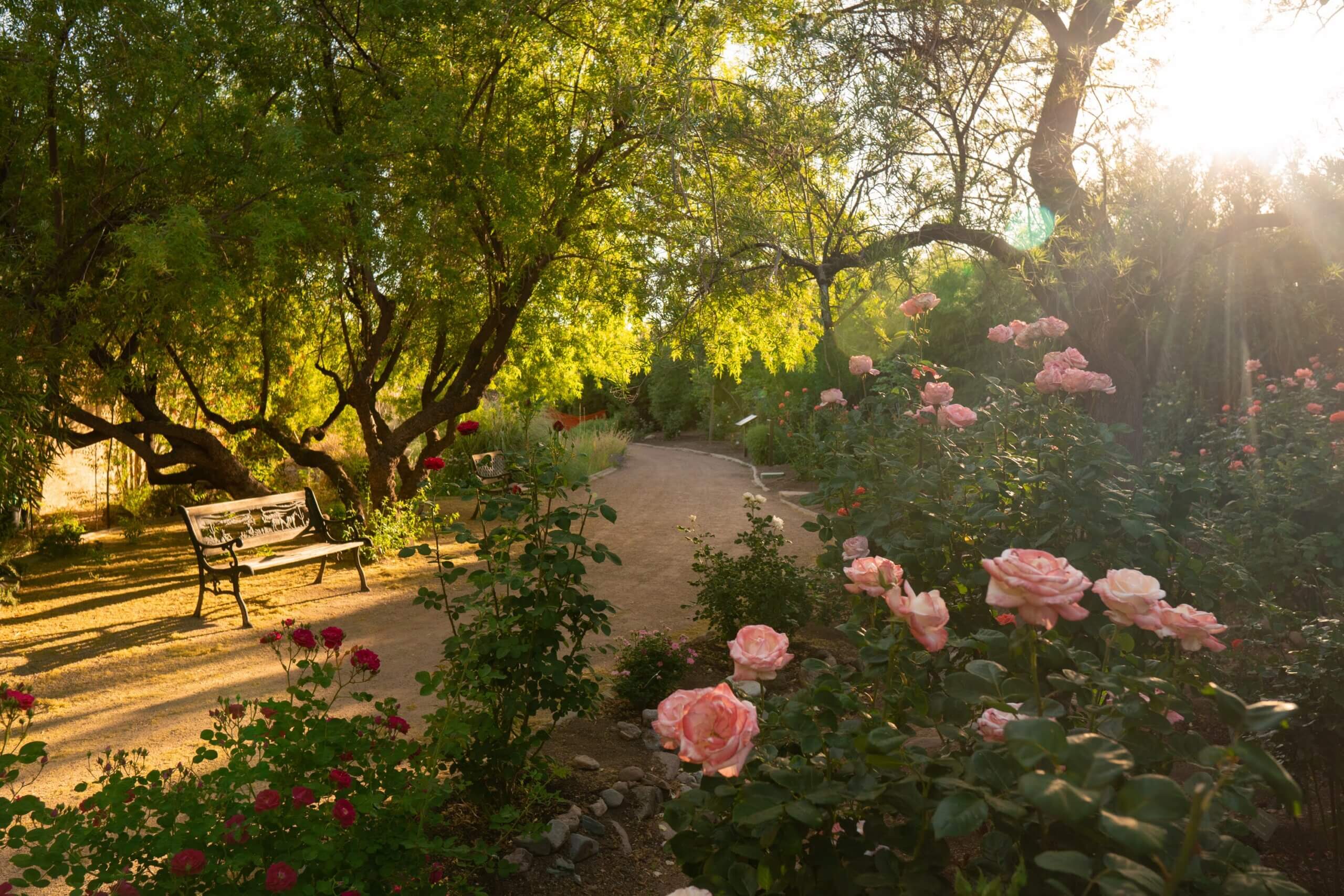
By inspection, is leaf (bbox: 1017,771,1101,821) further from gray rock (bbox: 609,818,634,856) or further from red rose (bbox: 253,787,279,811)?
gray rock (bbox: 609,818,634,856)

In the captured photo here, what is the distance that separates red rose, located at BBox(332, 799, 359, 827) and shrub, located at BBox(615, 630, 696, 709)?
2.56 metres

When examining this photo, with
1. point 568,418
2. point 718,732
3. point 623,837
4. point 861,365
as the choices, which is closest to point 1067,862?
point 718,732

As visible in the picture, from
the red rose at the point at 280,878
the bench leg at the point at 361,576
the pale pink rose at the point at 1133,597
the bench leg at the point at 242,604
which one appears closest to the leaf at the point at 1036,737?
the pale pink rose at the point at 1133,597

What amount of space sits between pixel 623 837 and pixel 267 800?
166 centimetres

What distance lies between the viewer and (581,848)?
9.80 feet

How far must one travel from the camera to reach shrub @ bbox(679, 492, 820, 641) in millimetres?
5117

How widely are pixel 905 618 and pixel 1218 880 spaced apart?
56 centimetres

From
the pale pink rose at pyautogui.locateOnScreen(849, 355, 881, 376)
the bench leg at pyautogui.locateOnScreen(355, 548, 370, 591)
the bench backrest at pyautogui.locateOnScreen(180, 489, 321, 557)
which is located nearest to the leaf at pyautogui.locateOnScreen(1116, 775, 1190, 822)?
the pale pink rose at pyautogui.locateOnScreen(849, 355, 881, 376)

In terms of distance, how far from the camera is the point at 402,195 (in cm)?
771

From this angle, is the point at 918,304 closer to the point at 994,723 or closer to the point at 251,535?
the point at 994,723

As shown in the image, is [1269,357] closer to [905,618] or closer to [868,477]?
[868,477]

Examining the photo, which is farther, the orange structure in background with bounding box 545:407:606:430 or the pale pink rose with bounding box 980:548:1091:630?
the orange structure in background with bounding box 545:407:606:430

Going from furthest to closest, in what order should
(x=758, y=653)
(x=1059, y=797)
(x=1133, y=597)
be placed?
(x=758, y=653) → (x=1133, y=597) → (x=1059, y=797)

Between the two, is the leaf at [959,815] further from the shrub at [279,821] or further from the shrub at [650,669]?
the shrub at [650,669]
